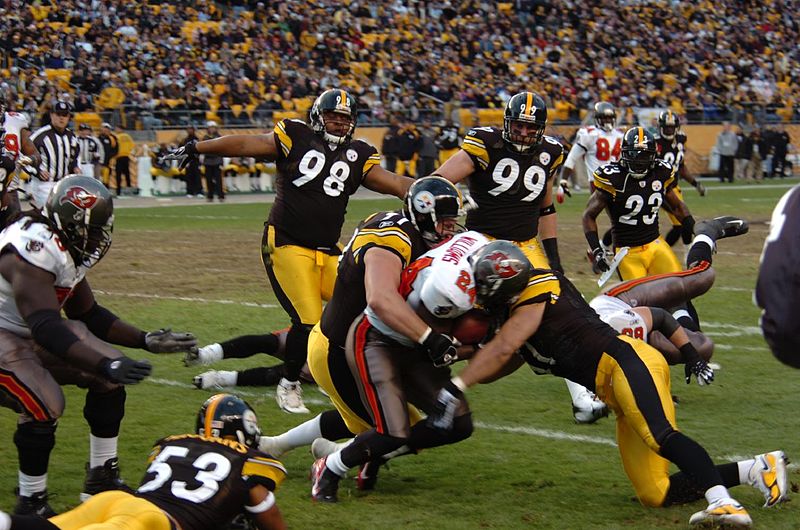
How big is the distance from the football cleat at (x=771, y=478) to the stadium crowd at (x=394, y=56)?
63.3 ft

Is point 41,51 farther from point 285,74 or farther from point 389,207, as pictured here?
point 389,207

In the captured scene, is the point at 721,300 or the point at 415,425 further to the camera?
the point at 721,300

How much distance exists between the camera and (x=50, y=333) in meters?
4.25

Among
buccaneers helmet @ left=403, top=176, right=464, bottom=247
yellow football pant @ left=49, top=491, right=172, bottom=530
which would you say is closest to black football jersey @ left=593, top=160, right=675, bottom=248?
buccaneers helmet @ left=403, top=176, right=464, bottom=247

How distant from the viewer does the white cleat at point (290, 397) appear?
21.0ft

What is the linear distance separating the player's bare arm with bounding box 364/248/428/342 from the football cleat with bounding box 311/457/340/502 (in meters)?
0.71

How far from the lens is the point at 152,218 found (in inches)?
719

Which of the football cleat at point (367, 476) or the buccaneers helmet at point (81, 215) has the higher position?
the buccaneers helmet at point (81, 215)

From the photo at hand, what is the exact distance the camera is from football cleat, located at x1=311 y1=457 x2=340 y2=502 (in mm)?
4762

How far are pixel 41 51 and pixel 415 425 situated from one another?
72.8 ft

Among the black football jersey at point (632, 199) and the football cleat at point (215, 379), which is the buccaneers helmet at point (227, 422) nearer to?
the football cleat at point (215, 379)

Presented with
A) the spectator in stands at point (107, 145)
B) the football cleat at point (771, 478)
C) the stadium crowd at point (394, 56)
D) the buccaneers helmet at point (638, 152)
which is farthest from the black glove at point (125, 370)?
the stadium crowd at point (394, 56)

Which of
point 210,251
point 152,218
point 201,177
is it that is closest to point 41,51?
point 201,177

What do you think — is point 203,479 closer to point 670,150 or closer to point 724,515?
point 724,515
